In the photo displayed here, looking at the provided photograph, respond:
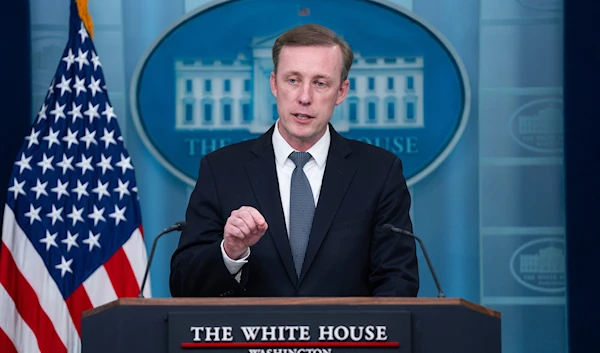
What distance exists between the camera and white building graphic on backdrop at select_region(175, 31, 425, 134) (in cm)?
441

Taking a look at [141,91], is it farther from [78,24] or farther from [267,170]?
[267,170]

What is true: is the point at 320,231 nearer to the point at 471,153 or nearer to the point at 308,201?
the point at 308,201

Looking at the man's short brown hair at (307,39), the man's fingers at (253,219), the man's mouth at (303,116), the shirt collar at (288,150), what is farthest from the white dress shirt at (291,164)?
the man's fingers at (253,219)

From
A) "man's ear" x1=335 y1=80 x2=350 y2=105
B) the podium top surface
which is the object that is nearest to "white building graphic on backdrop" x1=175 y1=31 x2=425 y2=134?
"man's ear" x1=335 y1=80 x2=350 y2=105

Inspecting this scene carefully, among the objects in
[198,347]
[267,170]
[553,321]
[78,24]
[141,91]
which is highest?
[78,24]

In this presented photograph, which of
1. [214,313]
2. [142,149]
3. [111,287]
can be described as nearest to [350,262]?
[214,313]

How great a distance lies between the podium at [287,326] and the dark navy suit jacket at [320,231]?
15.1 inches

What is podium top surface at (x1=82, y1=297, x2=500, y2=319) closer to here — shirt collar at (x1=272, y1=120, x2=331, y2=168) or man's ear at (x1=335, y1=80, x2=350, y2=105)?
shirt collar at (x1=272, y1=120, x2=331, y2=168)

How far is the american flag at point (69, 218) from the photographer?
13.1 ft

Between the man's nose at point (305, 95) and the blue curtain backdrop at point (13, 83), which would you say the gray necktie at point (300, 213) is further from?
the blue curtain backdrop at point (13, 83)

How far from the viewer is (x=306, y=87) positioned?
2.47 meters

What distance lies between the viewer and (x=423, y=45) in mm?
4402

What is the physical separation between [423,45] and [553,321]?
1.59 metres

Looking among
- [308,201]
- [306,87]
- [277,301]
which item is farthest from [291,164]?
[277,301]
